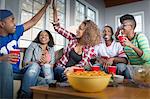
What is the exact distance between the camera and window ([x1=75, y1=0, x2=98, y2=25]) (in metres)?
1.32

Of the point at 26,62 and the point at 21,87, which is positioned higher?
the point at 26,62

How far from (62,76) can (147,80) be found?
1.66 feet

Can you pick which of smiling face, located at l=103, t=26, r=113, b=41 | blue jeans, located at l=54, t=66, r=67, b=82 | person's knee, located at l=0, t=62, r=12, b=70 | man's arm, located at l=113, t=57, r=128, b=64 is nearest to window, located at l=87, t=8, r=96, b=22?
smiling face, located at l=103, t=26, r=113, b=41

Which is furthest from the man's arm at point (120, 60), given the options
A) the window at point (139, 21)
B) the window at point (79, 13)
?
the window at point (79, 13)

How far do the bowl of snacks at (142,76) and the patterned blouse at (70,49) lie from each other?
1.05 ft

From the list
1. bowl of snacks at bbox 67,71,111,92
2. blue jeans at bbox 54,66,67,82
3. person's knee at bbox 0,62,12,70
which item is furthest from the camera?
blue jeans at bbox 54,66,67,82

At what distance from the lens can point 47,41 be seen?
121 cm

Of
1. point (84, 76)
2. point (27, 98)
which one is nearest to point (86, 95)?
point (84, 76)

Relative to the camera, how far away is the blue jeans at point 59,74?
118cm

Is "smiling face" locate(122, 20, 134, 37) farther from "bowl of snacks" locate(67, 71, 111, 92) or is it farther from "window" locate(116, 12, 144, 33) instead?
"bowl of snacks" locate(67, 71, 111, 92)

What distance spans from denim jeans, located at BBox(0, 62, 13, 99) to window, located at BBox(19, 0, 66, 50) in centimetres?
15

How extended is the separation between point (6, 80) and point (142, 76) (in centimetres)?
78

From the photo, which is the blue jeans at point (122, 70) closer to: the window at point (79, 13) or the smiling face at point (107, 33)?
the smiling face at point (107, 33)

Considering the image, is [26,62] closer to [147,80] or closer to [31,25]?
[31,25]
